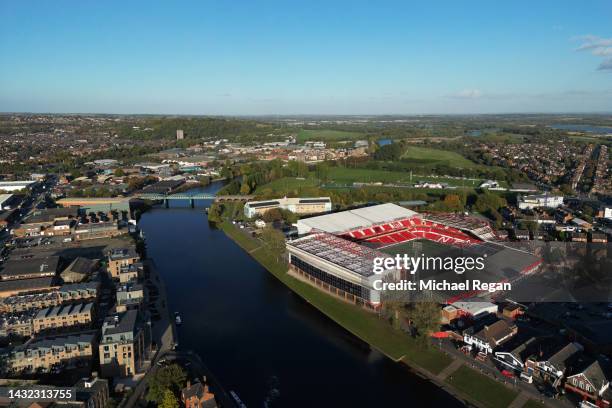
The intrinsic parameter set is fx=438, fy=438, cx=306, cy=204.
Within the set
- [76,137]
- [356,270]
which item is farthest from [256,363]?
[76,137]

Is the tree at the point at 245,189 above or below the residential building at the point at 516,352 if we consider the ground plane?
above

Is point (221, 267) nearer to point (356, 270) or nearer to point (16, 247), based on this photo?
point (356, 270)

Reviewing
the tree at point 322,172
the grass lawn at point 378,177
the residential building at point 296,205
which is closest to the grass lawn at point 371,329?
the residential building at point 296,205

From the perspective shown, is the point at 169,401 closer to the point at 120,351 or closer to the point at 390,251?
the point at 120,351

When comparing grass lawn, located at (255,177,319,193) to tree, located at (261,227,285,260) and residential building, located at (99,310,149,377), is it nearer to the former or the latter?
tree, located at (261,227,285,260)

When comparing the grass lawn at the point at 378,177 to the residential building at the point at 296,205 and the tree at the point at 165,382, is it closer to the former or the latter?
the residential building at the point at 296,205

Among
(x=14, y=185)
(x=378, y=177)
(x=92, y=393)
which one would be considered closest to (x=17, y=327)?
(x=92, y=393)
